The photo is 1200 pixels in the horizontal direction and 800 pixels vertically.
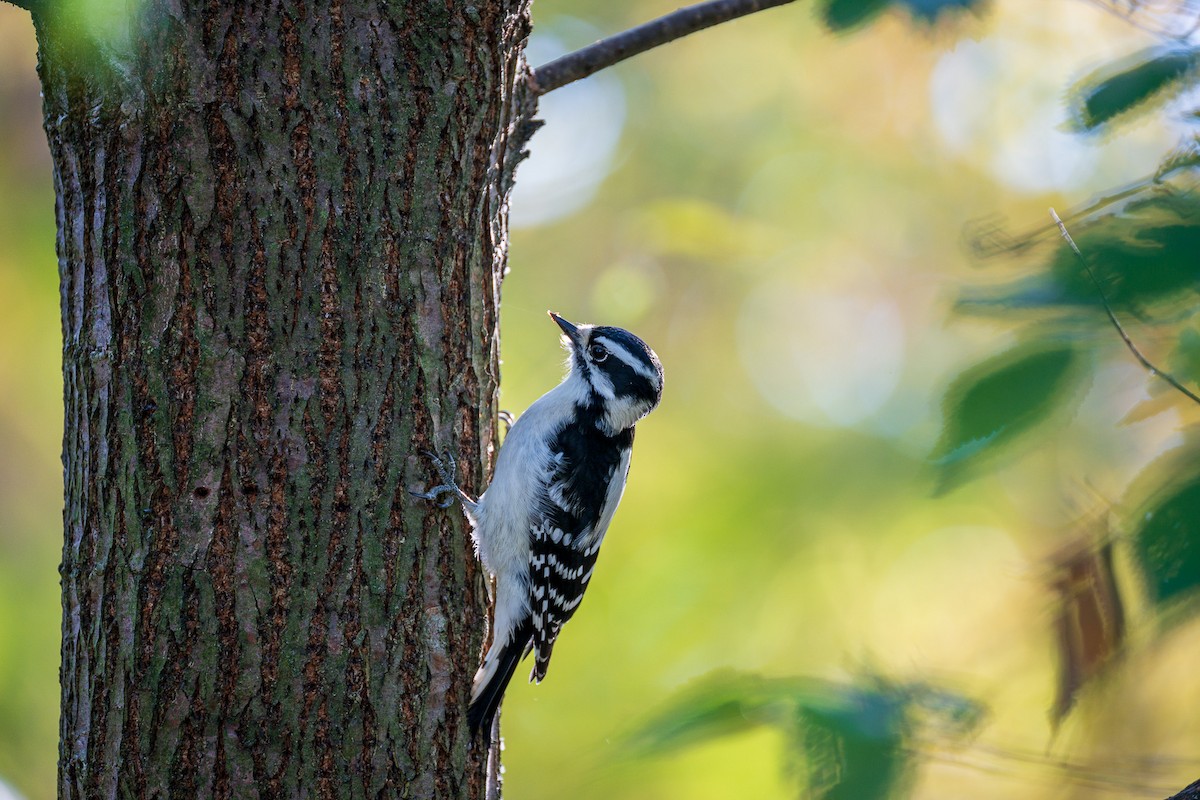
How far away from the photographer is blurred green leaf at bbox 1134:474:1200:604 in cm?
104

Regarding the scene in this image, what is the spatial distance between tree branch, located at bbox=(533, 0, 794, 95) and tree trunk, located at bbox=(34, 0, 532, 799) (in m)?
0.68

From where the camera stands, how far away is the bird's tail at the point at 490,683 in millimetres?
2746

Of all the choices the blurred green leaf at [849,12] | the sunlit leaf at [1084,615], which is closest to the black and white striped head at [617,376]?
the blurred green leaf at [849,12]

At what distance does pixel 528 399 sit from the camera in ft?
22.7

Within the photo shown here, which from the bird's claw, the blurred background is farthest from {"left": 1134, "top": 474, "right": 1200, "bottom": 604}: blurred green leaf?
the bird's claw

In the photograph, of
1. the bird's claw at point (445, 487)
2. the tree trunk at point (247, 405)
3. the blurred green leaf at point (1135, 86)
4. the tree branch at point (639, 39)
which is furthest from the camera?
the tree branch at point (639, 39)

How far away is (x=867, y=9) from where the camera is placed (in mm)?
1691

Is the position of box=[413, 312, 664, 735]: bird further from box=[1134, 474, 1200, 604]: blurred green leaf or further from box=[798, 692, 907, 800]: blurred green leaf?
box=[1134, 474, 1200, 604]: blurred green leaf

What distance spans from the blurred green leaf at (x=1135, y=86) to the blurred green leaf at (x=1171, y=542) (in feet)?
1.87

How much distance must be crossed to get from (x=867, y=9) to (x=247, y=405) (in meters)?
1.68

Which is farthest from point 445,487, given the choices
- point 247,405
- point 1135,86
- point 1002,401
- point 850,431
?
point 850,431

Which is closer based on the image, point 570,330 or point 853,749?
point 853,749

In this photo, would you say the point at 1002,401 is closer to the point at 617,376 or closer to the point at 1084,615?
the point at 1084,615

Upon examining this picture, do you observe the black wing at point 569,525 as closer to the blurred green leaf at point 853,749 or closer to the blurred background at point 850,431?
the blurred background at point 850,431
